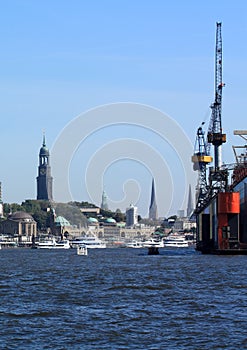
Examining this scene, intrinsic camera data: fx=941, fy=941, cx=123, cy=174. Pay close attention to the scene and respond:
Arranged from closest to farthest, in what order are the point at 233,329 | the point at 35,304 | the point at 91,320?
the point at 233,329, the point at 91,320, the point at 35,304

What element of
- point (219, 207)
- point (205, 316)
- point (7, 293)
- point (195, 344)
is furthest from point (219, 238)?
point (195, 344)

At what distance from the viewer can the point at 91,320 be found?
137ft

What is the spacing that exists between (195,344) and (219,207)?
82.1 m

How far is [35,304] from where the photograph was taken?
49.1m

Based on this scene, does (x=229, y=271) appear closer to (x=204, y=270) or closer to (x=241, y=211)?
(x=204, y=270)

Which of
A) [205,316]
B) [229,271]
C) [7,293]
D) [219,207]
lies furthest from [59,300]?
[219,207]

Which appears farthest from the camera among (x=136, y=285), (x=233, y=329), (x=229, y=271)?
(x=229, y=271)

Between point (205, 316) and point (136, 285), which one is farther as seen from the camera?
point (136, 285)

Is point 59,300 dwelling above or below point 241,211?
below

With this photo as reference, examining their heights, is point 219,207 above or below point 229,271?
above

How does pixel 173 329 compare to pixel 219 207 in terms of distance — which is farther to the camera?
pixel 219 207

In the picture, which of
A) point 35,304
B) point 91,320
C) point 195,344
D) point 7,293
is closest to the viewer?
point 195,344

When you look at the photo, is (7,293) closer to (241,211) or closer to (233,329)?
(233,329)

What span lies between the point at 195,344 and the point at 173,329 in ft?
11.7
